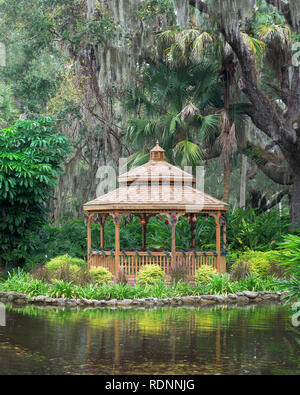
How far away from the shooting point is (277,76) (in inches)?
1027

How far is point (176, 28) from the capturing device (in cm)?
2586

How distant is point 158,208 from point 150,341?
334 inches

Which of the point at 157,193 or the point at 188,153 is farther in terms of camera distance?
the point at 188,153

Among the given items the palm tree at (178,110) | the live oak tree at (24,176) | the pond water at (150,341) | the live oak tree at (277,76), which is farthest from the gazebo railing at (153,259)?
the live oak tree at (277,76)

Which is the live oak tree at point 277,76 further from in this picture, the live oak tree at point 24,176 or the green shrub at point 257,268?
the live oak tree at point 24,176

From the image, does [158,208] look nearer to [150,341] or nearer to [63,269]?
[63,269]

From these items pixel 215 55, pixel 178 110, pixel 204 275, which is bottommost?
pixel 204 275

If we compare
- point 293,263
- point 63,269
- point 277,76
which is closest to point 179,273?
point 63,269

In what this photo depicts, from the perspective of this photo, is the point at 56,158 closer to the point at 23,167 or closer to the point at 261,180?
the point at 23,167

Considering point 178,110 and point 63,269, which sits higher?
point 178,110

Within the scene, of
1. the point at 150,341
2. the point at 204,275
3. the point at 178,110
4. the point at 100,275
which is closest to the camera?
the point at 150,341

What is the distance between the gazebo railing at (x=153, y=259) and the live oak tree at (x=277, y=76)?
6.87 meters

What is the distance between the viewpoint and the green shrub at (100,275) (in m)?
18.5

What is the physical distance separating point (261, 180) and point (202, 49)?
15.0 m
